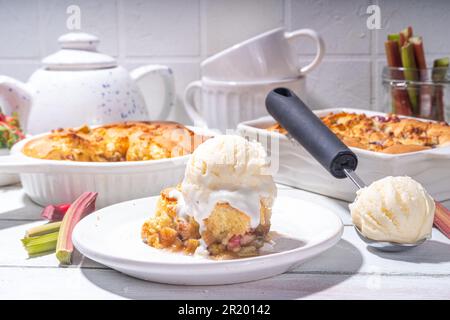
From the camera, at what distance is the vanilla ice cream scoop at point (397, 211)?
93 cm

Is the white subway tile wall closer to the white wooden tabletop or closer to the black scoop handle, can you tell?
the black scoop handle

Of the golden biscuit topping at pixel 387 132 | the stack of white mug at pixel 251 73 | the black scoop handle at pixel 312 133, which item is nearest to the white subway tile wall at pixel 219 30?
the stack of white mug at pixel 251 73

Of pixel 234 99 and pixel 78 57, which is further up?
pixel 78 57

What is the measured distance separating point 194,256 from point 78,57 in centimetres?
75

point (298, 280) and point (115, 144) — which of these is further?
point (115, 144)

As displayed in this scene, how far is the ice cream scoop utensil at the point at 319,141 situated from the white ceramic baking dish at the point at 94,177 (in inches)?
7.8

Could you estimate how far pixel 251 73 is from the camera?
1.59 m

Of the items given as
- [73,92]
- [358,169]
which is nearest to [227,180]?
[358,169]

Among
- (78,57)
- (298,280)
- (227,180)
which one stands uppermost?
(78,57)

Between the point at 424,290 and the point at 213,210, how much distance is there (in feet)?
0.91

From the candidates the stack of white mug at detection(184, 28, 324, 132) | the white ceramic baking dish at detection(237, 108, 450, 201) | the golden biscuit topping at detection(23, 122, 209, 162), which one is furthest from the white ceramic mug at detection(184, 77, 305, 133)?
the golden biscuit topping at detection(23, 122, 209, 162)

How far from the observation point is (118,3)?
1822 millimetres

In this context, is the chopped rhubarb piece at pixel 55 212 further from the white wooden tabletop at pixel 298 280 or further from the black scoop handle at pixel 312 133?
the black scoop handle at pixel 312 133

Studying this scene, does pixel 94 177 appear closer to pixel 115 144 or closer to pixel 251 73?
pixel 115 144
